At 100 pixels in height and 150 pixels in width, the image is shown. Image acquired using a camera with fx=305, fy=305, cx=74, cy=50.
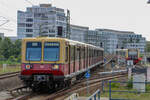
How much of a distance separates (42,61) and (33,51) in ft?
2.43

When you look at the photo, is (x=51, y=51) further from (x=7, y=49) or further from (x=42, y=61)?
(x=7, y=49)

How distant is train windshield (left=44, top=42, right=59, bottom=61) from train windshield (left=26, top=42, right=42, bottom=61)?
35 centimetres

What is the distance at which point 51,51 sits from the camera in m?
15.6

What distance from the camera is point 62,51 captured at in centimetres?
1546

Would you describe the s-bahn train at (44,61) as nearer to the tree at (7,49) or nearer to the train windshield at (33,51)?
the train windshield at (33,51)

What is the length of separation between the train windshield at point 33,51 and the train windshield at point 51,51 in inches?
14.0

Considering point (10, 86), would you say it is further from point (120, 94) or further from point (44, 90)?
point (120, 94)

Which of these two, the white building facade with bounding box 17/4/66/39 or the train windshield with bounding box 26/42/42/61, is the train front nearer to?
the train windshield with bounding box 26/42/42/61

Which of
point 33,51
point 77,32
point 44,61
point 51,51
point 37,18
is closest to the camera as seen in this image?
point 44,61

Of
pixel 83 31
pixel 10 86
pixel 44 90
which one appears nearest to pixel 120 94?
pixel 44 90

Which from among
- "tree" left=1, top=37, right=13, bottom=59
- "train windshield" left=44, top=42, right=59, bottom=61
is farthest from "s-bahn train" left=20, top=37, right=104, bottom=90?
"tree" left=1, top=37, right=13, bottom=59

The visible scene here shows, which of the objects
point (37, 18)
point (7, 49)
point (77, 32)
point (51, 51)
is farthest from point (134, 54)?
point (77, 32)

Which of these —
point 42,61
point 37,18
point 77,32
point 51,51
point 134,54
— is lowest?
point 42,61

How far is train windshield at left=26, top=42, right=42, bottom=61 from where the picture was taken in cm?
1561
